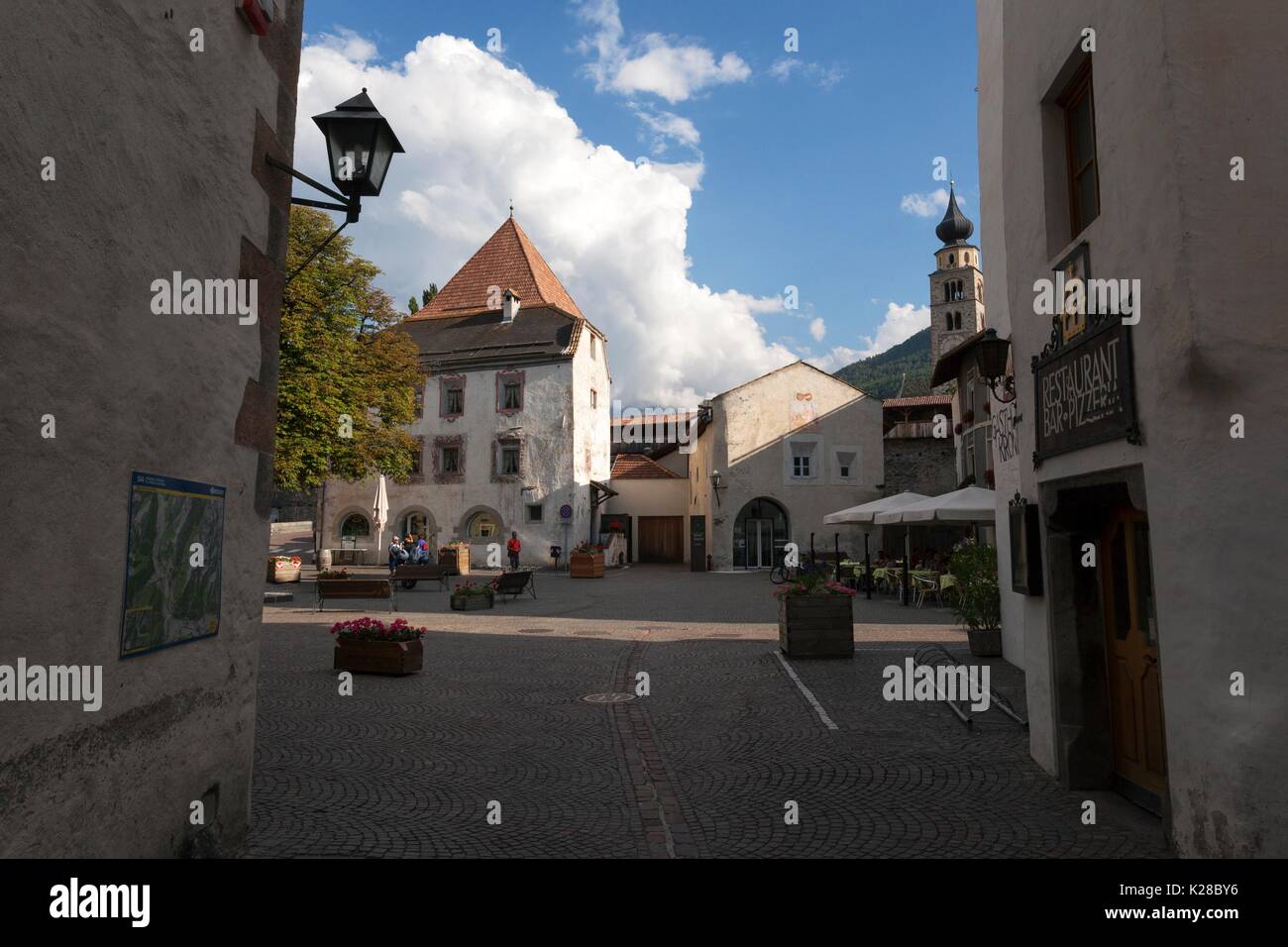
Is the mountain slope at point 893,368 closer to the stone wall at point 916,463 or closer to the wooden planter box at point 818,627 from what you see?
the stone wall at point 916,463

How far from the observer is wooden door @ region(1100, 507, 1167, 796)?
533 centimetres

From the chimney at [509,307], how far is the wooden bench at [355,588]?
77.7 ft

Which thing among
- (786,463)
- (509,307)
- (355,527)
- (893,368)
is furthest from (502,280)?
(893,368)

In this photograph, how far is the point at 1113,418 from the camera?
4938 mm

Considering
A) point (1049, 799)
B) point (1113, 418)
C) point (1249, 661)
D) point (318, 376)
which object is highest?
point (318, 376)

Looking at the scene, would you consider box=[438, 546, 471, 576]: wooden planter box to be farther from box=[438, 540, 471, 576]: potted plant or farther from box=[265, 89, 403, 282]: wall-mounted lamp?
box=[265, 89, 403, 282]: wall-mounted lamp

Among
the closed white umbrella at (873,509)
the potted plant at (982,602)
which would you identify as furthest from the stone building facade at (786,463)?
the potted plant at (982,602)

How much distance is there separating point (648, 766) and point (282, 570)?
2153cm

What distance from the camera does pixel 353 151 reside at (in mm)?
5152

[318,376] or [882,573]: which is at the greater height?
[318,376]

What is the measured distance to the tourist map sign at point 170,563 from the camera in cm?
371
